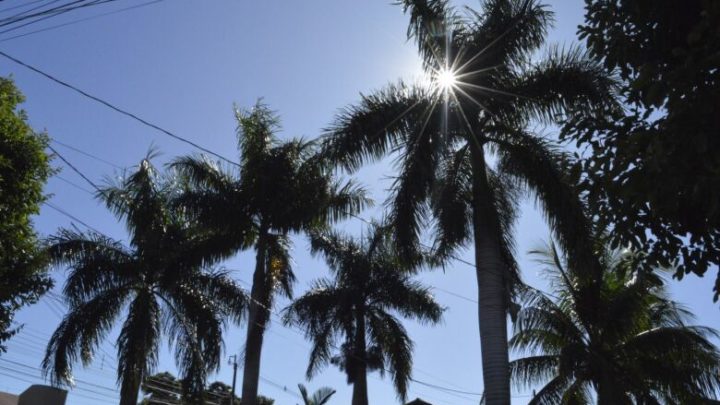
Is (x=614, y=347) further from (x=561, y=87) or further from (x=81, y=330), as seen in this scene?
(x=81, y=330)

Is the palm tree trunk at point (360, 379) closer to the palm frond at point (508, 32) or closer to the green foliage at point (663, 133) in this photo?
the palm frond at point (508, 32)

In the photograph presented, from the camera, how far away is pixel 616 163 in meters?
7.23

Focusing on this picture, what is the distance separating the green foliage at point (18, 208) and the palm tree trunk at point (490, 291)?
7.79 m

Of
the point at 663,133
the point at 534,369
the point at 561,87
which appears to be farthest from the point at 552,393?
the point at 663,133

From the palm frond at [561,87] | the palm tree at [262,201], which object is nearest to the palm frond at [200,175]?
the palm tree at [262,201]

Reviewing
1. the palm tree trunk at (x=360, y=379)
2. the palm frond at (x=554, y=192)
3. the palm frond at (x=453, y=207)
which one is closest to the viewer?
the palm frond at (x=554, y=192)

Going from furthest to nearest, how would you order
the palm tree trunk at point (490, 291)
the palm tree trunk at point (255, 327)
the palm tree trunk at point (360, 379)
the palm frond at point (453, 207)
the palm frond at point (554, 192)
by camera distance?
1. the palm tree trunk at point (360, 379)
2. the palm tree trunk at point (255, 327)
3. the palm frond at point (453, 207)
4. the palm frond at point (554, 192)
5. the palm tree trunk at point (490, 291)

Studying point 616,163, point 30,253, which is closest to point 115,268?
point 30,253

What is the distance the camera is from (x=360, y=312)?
1052 inches

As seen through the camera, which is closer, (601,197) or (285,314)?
(601,197)

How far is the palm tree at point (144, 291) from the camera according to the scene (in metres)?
21.2

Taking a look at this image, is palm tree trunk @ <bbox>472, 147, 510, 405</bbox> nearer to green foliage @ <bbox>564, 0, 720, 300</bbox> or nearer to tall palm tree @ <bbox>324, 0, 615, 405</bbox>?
tall palm tree @ <bbox>324, 0, 615, 405</bbox>

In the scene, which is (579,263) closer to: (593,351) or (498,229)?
(498,229)

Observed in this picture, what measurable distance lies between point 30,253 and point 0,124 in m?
1.93
